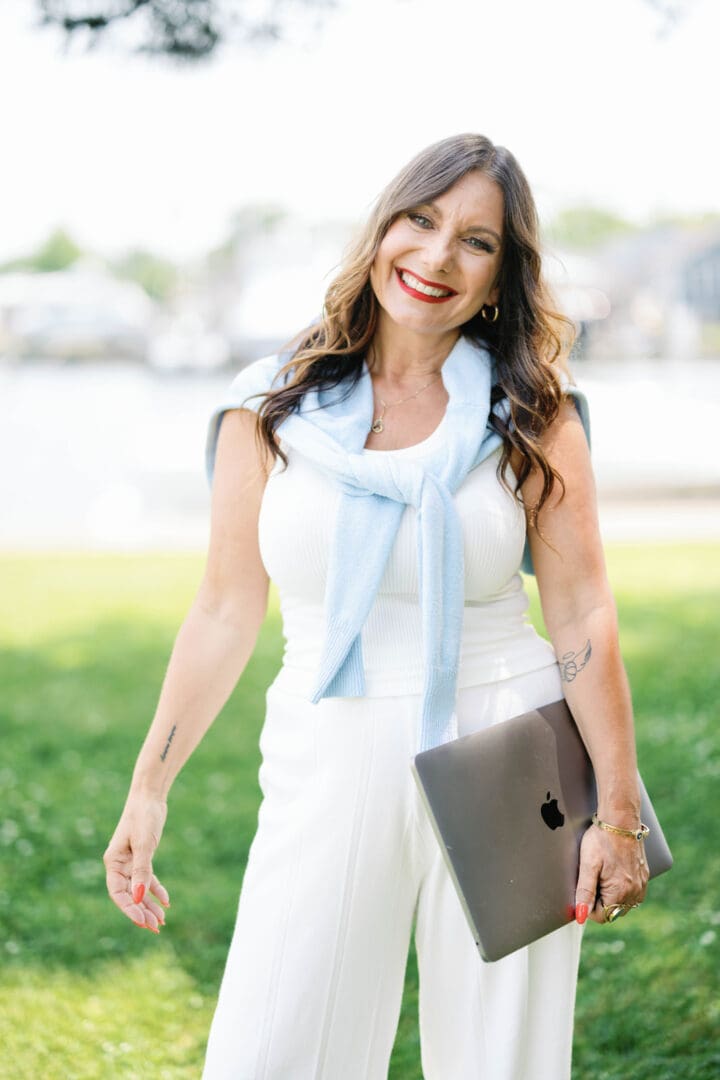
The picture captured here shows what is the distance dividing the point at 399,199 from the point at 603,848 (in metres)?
1.10

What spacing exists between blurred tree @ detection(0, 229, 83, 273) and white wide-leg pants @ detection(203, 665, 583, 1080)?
18191 millimetres

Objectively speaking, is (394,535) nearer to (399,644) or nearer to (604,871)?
(399,644)

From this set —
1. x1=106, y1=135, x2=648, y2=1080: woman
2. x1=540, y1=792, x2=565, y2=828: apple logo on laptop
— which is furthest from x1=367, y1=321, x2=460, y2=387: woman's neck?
x1=540, y1=792, x2=565, y2=828: apple logo on laptop

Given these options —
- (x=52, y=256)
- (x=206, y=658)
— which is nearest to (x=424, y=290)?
(x=206, y=658)

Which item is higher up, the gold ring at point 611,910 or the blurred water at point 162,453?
the gold ring at point 611,910

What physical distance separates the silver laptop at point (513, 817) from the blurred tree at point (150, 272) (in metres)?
16.5

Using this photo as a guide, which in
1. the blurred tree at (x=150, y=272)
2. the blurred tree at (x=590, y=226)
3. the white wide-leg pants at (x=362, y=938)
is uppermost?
the white wide-leg pants at (x=362, y=938)

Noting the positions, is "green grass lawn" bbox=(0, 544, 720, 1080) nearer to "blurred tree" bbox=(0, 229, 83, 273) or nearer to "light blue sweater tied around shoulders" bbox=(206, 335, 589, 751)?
"light blue sweater tied around shoulders" bbox=(206, 335, 589, 751)

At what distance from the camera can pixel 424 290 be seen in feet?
7.09

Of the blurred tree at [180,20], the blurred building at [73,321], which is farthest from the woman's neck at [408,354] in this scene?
the blurred building at [73,321]

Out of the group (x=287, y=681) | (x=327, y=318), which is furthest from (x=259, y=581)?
(x=327, y=318)

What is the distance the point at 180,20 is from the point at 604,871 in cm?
389

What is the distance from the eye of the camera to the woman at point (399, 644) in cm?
205

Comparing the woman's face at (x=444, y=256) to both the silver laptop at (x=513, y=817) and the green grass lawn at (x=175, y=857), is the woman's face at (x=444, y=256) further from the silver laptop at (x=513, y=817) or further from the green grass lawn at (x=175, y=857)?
the green grass lawn at (x=175, y=857)
